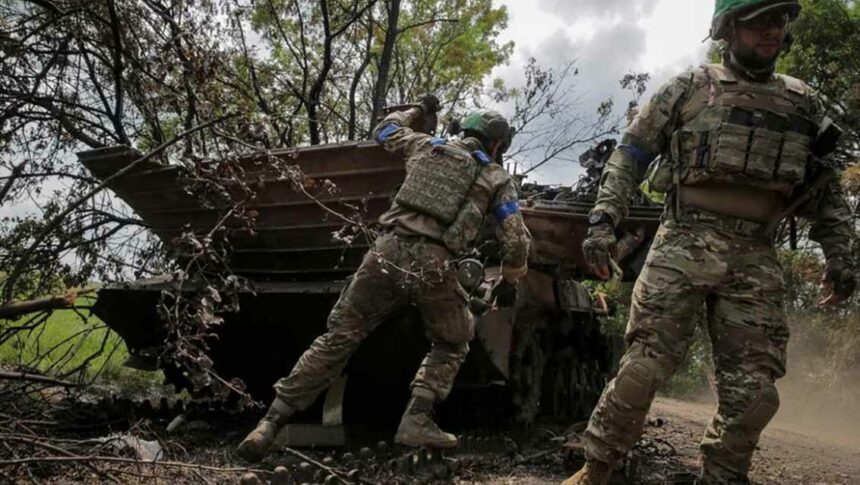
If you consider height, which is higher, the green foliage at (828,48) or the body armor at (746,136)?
the green foliage at (828,48)

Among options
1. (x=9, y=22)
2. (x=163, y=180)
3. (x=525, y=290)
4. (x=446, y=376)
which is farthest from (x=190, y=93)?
(x=525, y=290)

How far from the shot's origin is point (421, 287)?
4445 mm

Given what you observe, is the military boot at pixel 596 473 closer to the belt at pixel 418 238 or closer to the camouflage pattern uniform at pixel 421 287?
the camouflage pattern uniform at pixel 421 287

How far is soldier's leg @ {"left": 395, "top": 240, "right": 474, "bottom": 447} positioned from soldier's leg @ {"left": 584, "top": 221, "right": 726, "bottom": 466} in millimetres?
1166

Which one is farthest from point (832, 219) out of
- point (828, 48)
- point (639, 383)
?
point (828, 48)

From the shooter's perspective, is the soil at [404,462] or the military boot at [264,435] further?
the military boot at [264,435]

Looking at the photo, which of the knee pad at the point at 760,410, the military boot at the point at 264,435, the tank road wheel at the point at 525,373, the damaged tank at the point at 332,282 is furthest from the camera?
the tank road wheel at the point at 525,373

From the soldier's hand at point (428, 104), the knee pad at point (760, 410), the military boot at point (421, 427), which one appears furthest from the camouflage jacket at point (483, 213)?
the knee pad at point (760, 410)

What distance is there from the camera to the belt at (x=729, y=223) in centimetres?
345

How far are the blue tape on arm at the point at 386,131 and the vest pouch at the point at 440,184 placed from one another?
37cm

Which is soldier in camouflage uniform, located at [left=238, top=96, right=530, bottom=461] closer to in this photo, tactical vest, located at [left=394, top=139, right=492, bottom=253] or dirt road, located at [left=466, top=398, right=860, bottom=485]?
tactical vest, located at [left=394, top=139, right=492, bottom=253]

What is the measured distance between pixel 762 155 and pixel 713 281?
54 cm

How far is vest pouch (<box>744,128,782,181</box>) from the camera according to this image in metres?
3.39

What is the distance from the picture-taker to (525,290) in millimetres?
Result: 6375
